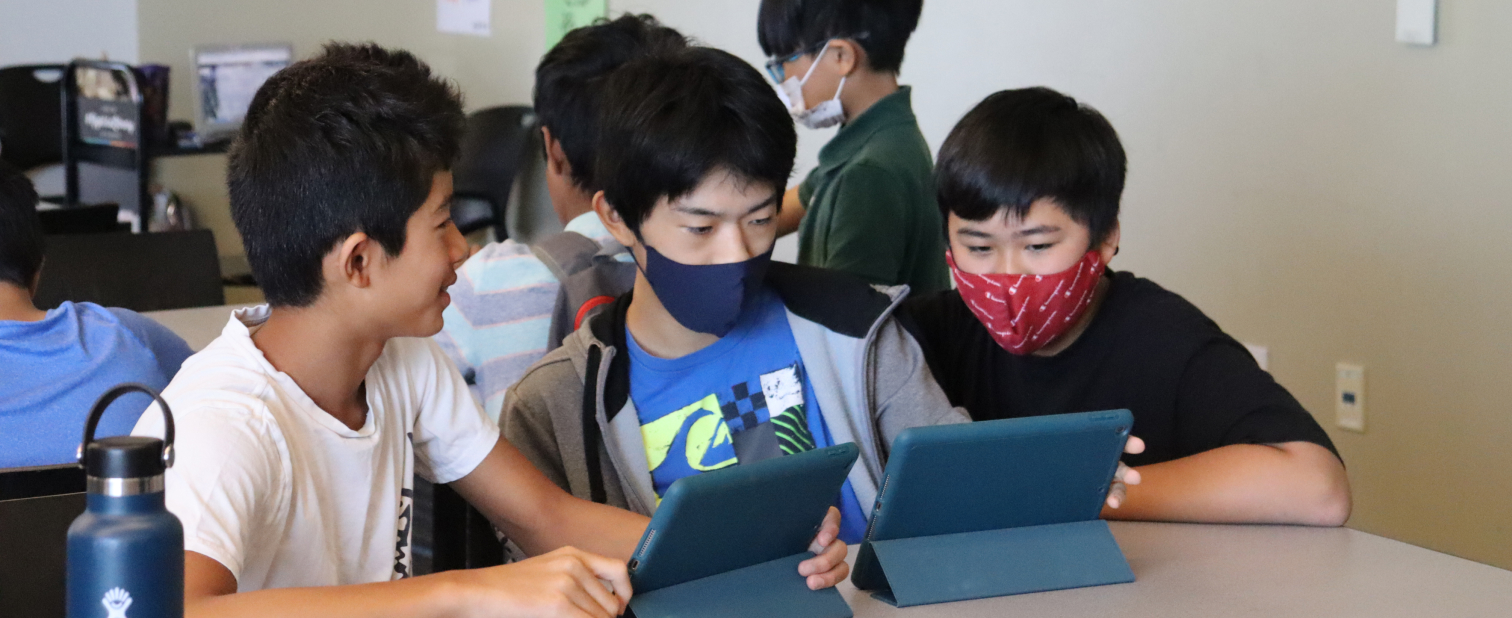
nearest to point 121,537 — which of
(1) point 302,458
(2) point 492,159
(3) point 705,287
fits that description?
(1) point 302,458

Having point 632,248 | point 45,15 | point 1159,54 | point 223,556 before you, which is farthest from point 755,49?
point 45,15

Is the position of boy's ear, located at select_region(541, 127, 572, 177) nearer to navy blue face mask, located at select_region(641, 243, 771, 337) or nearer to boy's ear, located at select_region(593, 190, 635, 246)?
boy's ear, located at select_region(593, 190, 635, 246)

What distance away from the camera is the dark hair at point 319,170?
46.6 inches

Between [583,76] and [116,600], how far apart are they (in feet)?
5.05

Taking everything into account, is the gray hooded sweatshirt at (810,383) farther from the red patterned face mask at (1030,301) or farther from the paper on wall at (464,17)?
the paper on wall at (464,17)

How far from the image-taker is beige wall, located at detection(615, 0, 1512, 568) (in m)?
2.47

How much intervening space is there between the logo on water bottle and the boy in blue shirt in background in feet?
2.54

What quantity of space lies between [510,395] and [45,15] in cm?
556

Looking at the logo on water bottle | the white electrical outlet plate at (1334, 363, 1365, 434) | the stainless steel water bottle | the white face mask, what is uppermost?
the white face mask

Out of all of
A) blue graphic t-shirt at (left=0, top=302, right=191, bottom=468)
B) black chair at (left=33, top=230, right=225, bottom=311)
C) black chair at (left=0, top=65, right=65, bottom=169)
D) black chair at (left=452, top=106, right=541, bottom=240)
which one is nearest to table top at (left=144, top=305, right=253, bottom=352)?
black chair at (left=33, top=230, right=225, bottom=311)

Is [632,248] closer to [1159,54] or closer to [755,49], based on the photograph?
[1159,54]

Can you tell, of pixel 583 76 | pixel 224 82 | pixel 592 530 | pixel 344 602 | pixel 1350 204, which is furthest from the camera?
pixel 224 82

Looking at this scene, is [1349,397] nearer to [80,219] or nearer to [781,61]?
[781,61]

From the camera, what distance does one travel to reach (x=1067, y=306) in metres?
1.64
